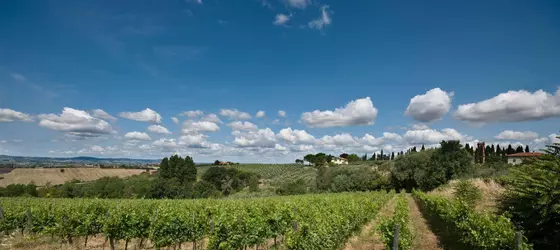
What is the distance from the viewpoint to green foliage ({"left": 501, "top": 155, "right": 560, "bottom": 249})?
7398mm

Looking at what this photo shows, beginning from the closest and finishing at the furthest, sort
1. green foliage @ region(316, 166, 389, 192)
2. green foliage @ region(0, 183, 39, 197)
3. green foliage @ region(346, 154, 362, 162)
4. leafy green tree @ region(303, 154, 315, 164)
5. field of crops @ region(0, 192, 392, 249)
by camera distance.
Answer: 1. field of crops @ region(0, 192, 392, 249)
2. green foliage @ region(316, 166, 389, 192)
3. green foliage @ region(0, 183, 39, 197)
4. leafy green tree @ region(303, 154, 315, 164)
5. green foliage @ region(346, 154, 362, 162)

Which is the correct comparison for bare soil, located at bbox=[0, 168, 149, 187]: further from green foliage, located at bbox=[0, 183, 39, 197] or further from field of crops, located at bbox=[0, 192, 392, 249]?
field of crops, located at bbox=[0, 192, 392, 249]

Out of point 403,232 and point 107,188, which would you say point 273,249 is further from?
point 107,188

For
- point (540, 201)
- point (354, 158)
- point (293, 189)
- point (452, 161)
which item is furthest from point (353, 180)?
point (354, 158)

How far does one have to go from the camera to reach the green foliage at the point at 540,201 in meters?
7.40

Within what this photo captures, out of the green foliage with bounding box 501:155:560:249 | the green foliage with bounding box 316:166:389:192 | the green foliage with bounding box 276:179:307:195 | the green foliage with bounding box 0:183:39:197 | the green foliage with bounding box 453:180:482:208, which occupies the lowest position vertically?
the green foliage with bounding box 0:183:39:197

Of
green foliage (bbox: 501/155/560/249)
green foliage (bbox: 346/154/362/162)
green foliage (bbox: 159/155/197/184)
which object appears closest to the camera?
green foliage (bbox: 501/155/560/249)

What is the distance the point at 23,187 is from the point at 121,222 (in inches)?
2560

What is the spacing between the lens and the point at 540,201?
732 cm

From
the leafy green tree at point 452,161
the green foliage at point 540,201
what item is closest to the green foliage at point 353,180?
the leafy green tree at point 452,161

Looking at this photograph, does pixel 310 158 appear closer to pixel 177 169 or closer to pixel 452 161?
pixel 177 169

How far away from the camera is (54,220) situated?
13719 mm

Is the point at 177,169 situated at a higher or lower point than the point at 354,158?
lower

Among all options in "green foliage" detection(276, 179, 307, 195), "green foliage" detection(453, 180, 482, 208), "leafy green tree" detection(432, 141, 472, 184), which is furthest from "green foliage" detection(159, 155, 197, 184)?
"green foliage" detection(453, 180, 482, 208)
